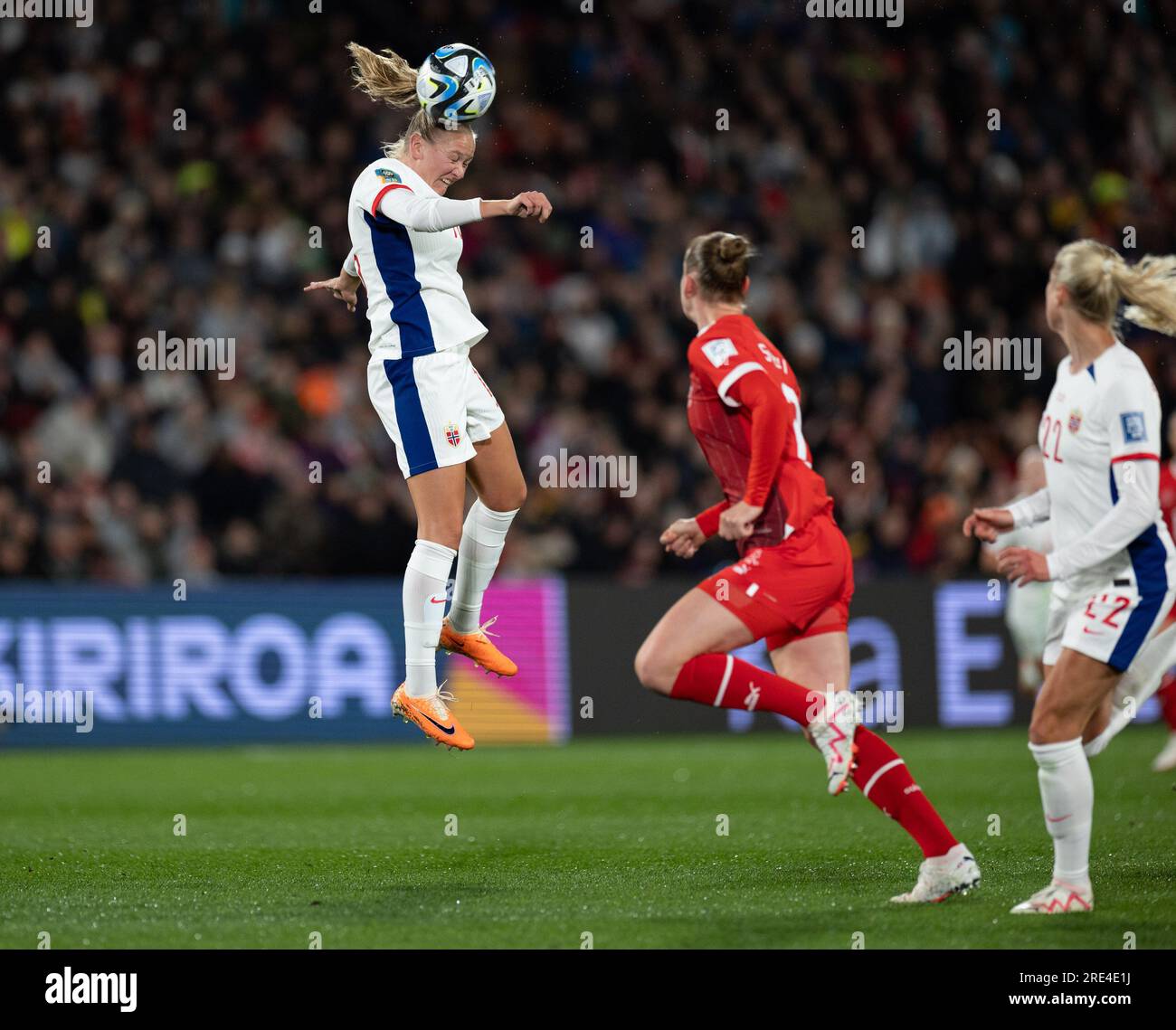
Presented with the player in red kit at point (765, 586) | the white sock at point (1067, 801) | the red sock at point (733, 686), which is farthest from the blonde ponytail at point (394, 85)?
the white sock at point (1067, 801)

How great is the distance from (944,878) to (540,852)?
236 centimetres

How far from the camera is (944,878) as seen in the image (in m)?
6.55

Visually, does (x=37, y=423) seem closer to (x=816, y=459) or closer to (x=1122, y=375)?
(x=816, y=459)

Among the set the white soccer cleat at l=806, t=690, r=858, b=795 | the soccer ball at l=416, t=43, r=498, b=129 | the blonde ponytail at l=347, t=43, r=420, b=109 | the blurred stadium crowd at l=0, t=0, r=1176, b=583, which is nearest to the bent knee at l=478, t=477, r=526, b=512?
the soccer ball at l=416, t=43, r=498, b=129

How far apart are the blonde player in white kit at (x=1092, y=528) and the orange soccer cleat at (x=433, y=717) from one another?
7.41 feet

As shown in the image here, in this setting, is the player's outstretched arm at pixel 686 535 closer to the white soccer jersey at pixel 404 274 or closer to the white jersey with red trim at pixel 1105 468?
the white soccer jersey at pixel 404 274

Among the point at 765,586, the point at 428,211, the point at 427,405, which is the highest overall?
the point at 428,211

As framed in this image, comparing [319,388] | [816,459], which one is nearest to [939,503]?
[816,459]

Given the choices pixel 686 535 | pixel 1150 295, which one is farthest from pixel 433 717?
pixel 1150 295

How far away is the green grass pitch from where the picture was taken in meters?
6.02

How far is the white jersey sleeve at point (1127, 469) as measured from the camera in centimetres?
607

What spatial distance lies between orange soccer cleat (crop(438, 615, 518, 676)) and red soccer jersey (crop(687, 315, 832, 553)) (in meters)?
1.30

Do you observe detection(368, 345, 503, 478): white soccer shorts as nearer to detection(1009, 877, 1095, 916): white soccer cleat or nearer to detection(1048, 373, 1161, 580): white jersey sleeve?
detection(1048, 373, 1161, 580): white jersey sleeve

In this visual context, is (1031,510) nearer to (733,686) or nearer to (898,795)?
(898,795)
